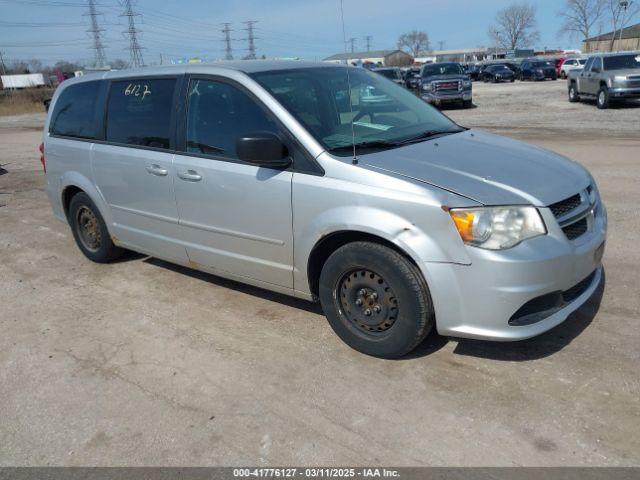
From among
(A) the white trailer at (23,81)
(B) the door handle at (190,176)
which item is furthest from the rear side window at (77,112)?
(A) the white trailer at (23,81)

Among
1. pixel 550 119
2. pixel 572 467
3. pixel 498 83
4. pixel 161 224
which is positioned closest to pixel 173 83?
pixel 161 224

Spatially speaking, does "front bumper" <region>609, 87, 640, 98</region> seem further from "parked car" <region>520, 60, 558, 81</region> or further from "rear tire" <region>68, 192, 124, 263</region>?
"parked car" <region>520, 60, 558, 81</region>

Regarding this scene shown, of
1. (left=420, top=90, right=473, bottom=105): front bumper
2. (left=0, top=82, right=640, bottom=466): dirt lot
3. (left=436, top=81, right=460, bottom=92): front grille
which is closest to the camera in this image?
(left=0, top=82, right=640, bottom=466): dirt lot

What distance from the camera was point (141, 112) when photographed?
467cm

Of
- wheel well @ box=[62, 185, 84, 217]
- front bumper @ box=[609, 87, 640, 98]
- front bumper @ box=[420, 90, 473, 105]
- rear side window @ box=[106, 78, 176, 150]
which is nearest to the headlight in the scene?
rear side window @ box=[106, 78, 176, 150]

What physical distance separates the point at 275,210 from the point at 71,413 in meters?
1.75

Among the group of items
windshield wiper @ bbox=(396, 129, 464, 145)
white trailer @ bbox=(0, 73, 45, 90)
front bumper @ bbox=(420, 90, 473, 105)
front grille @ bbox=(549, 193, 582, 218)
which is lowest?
front grille @ bbox=(549, 193, 582, 218)

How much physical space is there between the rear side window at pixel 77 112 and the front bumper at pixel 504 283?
12.2ft

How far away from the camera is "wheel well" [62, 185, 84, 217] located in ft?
18.6

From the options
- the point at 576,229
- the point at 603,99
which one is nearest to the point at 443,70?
the point at 603,99

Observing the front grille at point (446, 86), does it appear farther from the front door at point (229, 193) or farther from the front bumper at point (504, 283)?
the front bumper at point (504, 283)

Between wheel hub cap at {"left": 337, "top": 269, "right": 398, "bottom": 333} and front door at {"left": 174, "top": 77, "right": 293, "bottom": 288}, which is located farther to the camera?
front door at {"left": 174, "top": 77, "right": 293, "bottom": 288}

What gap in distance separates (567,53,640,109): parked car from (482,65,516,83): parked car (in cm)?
2561

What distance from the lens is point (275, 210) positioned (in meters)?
3.73
